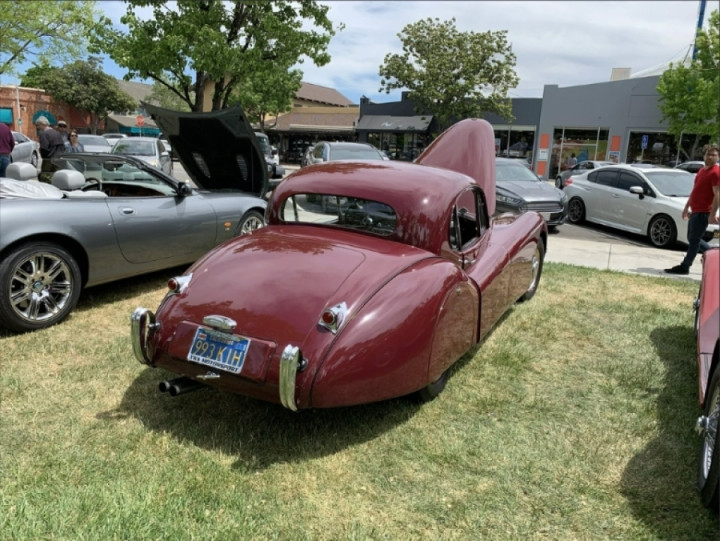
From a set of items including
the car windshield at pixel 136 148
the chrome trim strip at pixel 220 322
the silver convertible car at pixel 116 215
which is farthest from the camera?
the car windshield at pixel 136 148

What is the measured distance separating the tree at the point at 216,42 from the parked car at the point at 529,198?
6898mm

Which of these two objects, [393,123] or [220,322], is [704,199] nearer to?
[220,322]

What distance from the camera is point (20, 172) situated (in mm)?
4895

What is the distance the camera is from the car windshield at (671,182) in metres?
10.2

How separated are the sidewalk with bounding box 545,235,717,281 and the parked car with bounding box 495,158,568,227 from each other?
0.63 meters

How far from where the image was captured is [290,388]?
262cm

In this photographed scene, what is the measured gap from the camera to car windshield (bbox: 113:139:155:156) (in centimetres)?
1526

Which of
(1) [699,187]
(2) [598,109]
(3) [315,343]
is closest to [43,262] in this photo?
(3) [315,343]

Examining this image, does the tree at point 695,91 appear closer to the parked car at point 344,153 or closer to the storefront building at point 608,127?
the storefront building at point 608,127

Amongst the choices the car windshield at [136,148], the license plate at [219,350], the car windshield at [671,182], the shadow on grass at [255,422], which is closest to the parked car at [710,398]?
the shadow on grass at [255,422]

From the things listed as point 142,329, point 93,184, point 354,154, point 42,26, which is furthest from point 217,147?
point 42,26

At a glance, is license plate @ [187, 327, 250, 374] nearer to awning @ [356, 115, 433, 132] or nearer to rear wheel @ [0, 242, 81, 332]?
rear wheel @ [0, 242, 81, 332]

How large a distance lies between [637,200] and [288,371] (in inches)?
388

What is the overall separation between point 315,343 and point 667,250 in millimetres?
8978
